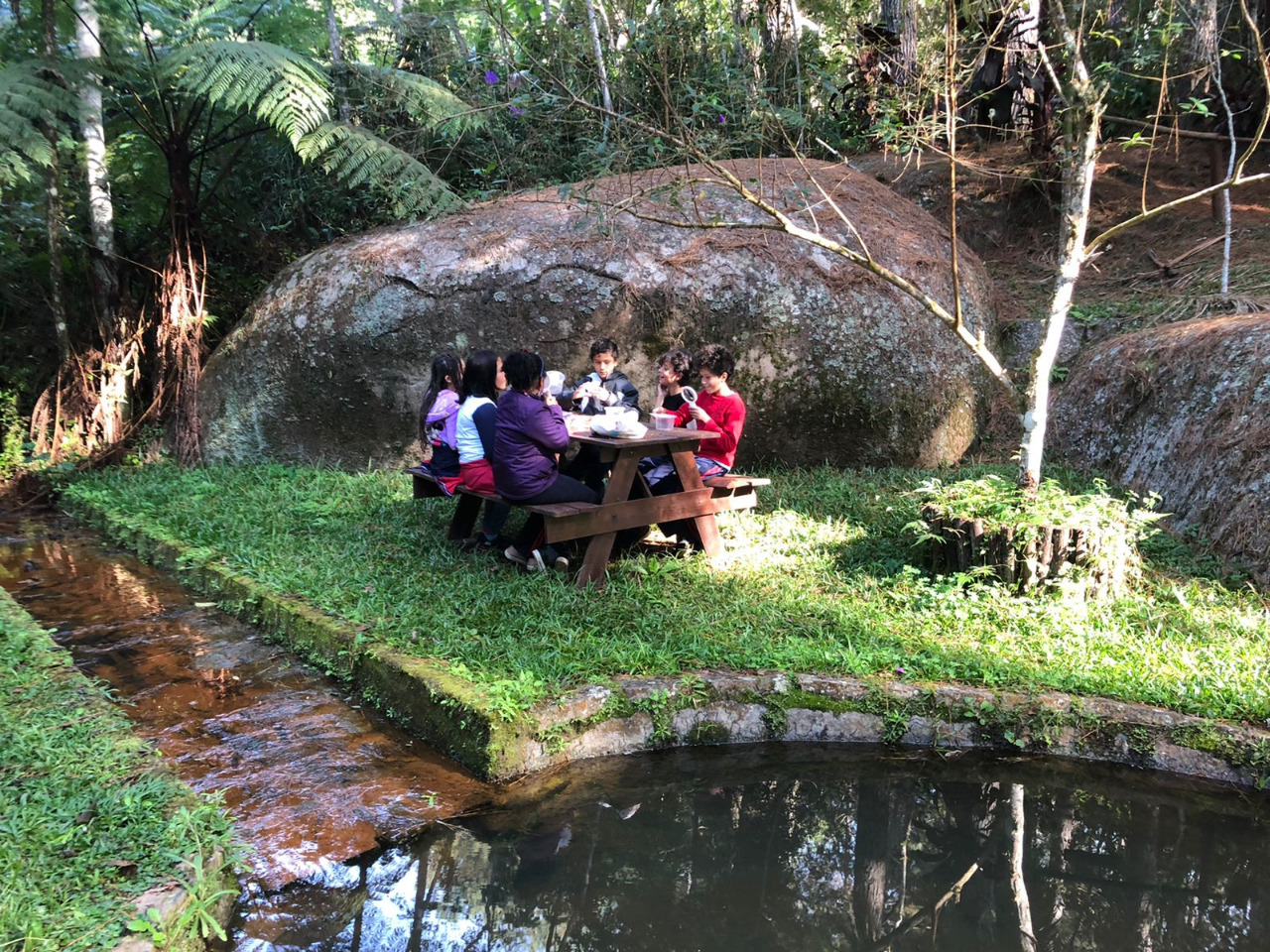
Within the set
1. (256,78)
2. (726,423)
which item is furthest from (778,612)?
(256,78)

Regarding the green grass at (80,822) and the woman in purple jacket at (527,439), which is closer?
the green grass at (80,822)

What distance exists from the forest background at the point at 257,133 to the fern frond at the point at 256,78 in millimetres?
20

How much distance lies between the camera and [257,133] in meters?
9.54

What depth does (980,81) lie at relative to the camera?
11172 millimetres

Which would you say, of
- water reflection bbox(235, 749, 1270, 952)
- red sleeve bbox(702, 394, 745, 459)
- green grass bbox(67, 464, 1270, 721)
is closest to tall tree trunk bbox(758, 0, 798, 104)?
red sleeve bbox(702, 394, 745, 459)

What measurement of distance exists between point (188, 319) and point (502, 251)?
339cm

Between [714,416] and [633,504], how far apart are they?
3.96ft

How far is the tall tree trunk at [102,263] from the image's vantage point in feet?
28.0

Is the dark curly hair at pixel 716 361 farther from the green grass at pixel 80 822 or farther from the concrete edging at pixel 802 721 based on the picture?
the green grass at pixel 80 822

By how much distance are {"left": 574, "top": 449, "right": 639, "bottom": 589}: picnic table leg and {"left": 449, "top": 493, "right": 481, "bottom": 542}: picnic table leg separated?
50.6 inches

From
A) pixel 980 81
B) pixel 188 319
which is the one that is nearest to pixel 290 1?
pixel 188 319

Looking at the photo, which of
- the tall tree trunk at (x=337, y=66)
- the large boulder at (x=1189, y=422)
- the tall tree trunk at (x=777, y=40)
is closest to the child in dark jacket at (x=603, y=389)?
the tall tree trunk at (x=777, y=40)

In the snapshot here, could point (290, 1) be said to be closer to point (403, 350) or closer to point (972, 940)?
point (403, 350)

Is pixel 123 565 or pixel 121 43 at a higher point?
pixel 121 43
